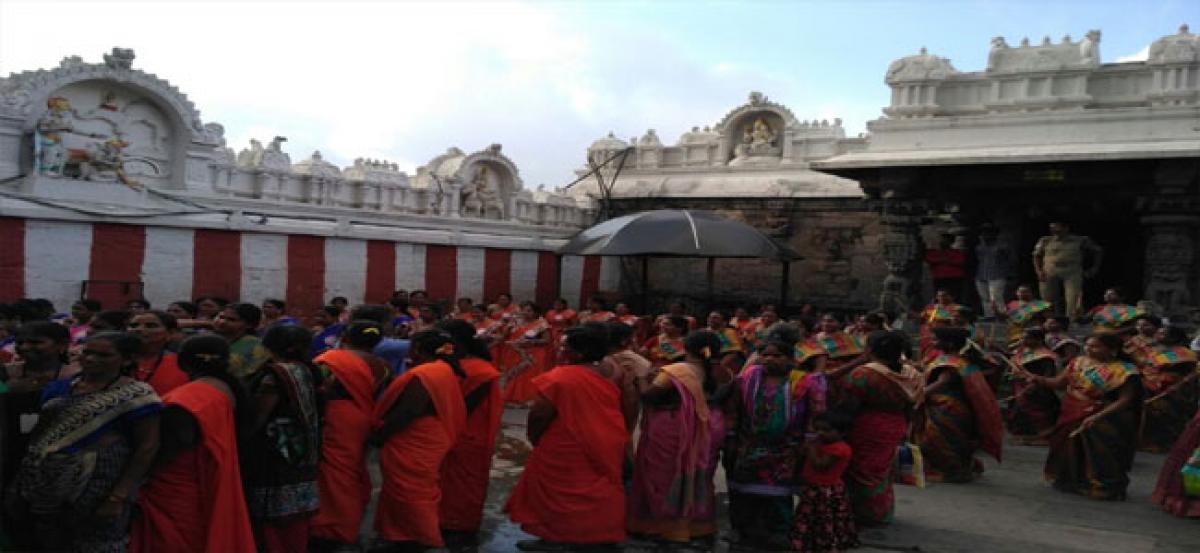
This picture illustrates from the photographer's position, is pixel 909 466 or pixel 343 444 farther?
pixel 909 466

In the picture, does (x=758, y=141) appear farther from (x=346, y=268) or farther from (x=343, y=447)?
(x=343, y=447)

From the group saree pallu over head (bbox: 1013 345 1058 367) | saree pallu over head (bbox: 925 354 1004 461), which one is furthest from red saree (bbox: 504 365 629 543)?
saree pallu over head (bbox: 1013 345 1058 367)

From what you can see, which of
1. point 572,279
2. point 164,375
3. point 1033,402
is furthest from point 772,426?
point 572,279

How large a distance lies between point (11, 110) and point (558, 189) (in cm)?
1019

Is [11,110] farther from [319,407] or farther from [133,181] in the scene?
[319,407]

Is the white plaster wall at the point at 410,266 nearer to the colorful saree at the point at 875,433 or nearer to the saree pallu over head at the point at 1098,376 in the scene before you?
the colorful saree at the point at 875,433

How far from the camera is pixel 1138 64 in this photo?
11.2m

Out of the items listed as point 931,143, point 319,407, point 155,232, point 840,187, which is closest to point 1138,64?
point 931,143

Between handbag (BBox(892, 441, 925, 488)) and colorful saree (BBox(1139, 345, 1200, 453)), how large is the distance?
3258 mm

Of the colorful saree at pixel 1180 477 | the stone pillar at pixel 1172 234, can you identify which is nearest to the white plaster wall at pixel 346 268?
the colorful saree at pixel 1180 477

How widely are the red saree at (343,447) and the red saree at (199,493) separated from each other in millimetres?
711

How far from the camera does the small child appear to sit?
14.9 ft

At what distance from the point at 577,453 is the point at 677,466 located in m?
0.57

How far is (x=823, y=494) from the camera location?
4621 millimetres
